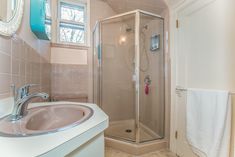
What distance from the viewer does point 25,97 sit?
75cm

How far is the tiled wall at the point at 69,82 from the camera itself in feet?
7.73

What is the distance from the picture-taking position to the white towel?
115cm

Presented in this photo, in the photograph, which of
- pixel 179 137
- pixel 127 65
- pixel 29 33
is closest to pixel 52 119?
pixel 29 33

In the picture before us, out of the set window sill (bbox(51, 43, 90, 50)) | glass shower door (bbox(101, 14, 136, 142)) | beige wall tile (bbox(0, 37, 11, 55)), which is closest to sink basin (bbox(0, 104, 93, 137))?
beige wall tile (bbox(0, 37, 11, 55))

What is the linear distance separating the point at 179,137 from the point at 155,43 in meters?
1.39

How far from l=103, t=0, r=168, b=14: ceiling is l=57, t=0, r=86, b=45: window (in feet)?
2.00

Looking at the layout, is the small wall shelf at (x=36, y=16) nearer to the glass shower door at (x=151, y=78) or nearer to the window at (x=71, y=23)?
the window at (x=71, y=23)

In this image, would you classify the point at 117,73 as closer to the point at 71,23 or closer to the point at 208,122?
the point at 71,23

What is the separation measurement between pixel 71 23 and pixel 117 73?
1.27 metres

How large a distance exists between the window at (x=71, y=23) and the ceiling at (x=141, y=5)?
610 millimetres

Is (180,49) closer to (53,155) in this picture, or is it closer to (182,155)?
(182,155)

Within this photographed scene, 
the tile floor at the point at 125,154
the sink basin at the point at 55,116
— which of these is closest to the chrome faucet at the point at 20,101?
the sink basin at the point at 55,116

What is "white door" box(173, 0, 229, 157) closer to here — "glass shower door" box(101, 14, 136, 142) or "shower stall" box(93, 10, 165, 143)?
Result: "shower stall" box(93, 10, 165, 143)

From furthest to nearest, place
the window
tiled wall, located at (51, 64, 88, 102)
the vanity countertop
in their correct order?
the window
tiled wall, located at (51, 64, 88, 102)
the vanity countertop
